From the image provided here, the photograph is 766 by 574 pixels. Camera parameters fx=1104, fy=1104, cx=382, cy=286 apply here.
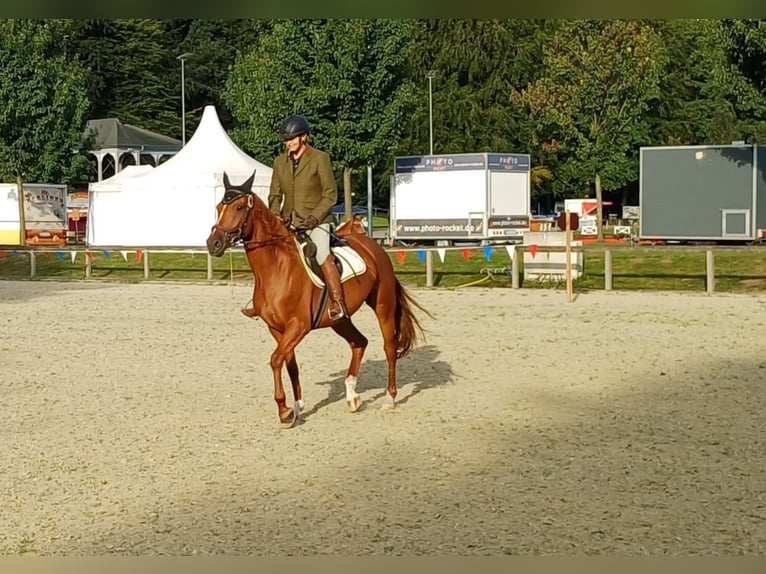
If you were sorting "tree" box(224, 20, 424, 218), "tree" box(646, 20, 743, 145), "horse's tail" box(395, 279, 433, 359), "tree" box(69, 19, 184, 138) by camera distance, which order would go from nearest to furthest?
A: "horse's tail" box(395, 279, 433, 359), "tree" box(224, 20, 424, 218), "tree" box(646, 20, 743, 145), "tree" box(69, 19, 184, 138)

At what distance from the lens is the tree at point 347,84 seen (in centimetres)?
3738

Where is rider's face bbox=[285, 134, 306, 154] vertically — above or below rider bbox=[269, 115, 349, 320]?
above

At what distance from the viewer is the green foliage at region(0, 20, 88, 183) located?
37938 mm

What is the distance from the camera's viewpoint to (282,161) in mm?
9227

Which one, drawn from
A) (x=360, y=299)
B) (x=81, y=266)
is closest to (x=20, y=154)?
(x=81, y=266)

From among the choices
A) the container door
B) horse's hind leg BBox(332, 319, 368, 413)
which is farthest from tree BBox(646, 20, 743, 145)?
horse's hind leg BBox(332, 319, 368, 413)

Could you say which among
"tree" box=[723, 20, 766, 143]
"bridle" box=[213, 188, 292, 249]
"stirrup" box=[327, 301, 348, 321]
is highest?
"tree" box=[723, 20, 766, 143]

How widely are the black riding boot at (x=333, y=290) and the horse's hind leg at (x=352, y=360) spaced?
0.36 meters

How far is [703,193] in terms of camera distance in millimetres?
30406

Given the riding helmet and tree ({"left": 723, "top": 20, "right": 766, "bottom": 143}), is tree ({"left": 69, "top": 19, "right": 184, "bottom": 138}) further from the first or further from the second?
the riding helmet

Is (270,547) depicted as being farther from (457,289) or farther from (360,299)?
(457,289)

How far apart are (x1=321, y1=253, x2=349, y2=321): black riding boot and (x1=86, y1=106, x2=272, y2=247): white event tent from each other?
2509 cm

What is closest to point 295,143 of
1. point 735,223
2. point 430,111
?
point 735,223

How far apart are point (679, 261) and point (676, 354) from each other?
13.7 meters
